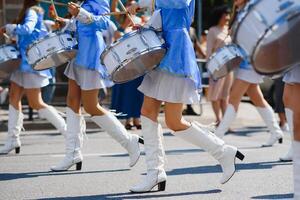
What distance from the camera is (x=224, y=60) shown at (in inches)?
289

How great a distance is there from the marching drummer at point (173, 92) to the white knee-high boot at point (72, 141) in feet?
3.89

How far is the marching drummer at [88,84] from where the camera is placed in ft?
21.2

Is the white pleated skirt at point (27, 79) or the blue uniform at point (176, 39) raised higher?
the blue uniform at point (176, 39)

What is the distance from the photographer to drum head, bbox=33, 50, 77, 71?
6449mm

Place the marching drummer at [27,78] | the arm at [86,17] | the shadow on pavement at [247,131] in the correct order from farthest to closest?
the shadow on pavement at [247,131], the marching drummer at [27,78], the arm at [86,17]

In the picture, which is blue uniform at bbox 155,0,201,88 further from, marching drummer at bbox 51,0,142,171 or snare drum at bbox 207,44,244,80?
snare drum at bbox 207,44,244,80

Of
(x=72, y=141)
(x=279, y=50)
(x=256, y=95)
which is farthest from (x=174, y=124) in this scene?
(x=256, y=95)

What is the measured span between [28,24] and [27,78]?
0.58 m

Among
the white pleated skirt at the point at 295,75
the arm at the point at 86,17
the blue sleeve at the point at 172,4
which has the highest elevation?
the blue sleeve at the point at 172,4

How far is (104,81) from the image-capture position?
21.6 ft

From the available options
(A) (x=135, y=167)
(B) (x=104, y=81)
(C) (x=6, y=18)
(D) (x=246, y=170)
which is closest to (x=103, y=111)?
(B) (x=104, y=81)

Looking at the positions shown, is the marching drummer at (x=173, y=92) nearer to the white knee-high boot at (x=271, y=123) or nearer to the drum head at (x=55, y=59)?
the drum head at (x=55, y=59)

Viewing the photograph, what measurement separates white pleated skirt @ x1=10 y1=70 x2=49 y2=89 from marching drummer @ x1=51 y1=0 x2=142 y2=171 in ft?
4.18

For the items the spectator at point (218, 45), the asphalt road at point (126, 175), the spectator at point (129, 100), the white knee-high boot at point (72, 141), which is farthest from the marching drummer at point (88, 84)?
the spectator at point (129, 100)
